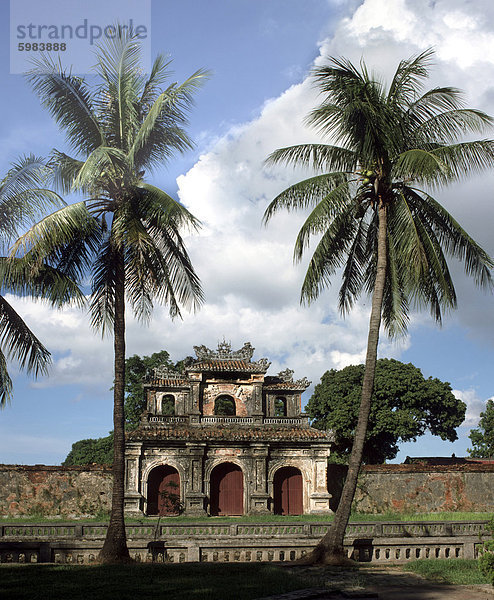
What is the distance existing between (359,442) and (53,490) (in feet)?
62.6

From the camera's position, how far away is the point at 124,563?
41.2ft

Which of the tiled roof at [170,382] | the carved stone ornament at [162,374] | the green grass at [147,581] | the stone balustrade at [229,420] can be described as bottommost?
the green grass at [147,581]

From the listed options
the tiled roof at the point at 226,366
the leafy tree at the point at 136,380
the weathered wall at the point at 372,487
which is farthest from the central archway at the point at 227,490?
the leafy tree at the point at 136,380

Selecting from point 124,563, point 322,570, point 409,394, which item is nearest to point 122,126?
point 124,563

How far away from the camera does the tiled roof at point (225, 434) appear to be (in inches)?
1134

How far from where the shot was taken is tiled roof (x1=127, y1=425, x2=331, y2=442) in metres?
28.8

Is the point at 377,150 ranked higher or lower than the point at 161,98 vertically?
lower

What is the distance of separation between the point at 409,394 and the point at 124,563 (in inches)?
1343

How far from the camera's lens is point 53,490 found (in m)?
28.3

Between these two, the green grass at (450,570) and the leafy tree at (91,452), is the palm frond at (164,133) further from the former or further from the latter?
the leafy tree at (91,452)

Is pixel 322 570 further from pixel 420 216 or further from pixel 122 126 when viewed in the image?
pixel 122 126

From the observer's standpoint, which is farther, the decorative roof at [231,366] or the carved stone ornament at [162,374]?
the carved stone ornament at [162,374]

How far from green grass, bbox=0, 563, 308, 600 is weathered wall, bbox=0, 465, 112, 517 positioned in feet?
54.9

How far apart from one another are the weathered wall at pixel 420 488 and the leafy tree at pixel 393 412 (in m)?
10.6
